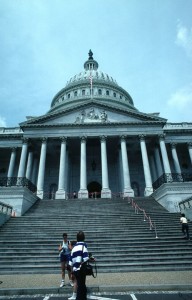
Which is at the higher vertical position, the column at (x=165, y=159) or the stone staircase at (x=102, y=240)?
the column at (x=165, y=159)

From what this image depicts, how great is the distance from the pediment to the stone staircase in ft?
52.8

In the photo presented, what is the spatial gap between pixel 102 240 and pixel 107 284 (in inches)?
219

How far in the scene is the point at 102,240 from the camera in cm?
1315

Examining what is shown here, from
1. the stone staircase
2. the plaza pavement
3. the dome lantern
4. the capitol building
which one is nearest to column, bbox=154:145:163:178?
the capitol building

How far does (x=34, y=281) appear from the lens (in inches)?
328

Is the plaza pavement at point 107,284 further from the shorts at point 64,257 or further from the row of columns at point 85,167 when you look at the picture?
the row of columns at point 85,167

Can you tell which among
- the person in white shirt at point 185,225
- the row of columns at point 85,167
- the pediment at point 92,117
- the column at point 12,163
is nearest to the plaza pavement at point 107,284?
the person in white shirt at point 185,225

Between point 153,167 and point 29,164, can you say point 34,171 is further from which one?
point 153,167

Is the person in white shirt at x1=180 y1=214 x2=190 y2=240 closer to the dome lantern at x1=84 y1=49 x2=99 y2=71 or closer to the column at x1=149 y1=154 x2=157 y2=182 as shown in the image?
the column at x1=149 y1=154 x2=157 y2=182

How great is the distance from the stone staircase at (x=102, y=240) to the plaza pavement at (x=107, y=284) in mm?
1372

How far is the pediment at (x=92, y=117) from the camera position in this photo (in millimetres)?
33031

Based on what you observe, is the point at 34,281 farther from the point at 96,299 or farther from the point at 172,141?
the point at 172,141

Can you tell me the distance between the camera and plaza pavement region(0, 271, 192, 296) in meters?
7.22

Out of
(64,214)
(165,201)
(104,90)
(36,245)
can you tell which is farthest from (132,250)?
(104,90)
